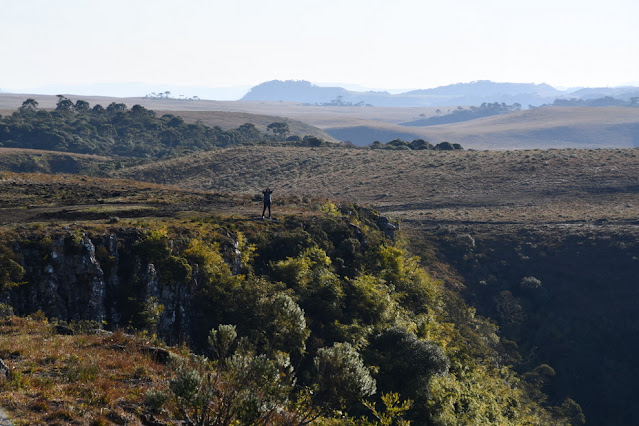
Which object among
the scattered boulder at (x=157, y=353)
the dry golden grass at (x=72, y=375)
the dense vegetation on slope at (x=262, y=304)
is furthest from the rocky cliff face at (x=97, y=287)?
the scattered boulder at (x=157, y=353)

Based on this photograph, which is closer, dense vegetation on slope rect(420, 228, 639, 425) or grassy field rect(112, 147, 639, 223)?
dense vegetation on slope rect(420, 228, 639, 425)

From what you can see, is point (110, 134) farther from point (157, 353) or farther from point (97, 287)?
point (157, 353)

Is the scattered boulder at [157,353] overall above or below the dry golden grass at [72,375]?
below

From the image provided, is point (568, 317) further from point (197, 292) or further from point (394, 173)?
point (394, 173)

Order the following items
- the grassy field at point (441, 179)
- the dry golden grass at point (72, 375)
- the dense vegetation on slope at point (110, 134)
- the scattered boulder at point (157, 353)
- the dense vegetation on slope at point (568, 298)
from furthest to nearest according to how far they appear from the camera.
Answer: the dense vegetation on slope at point (110, 134) < the grassy field at point (441, 179) < the dense vegetation on slope at point (568, 298) < the scattered boulder at point (157, 353) < the dry golden grass at point (72, 375)

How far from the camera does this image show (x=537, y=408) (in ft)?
108

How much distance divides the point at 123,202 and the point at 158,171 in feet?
180

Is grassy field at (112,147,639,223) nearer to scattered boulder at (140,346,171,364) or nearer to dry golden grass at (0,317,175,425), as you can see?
dry golden grass at (0,317,175,425)

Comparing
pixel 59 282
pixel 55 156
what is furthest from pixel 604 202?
pixel 55 156

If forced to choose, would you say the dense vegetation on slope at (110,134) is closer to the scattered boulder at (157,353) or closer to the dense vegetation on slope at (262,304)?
the dense vegetation on slope at (262,304)

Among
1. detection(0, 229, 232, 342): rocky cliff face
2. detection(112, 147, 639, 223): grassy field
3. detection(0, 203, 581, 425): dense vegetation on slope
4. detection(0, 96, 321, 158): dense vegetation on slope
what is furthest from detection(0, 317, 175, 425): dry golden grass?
detection(0, 96, 321, 158): dense vegetation on slope

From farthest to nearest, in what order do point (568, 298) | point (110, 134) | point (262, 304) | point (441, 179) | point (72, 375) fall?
point (110, 134), point (441, 179), point (568, 298), point (262, 304), point (72, 375)

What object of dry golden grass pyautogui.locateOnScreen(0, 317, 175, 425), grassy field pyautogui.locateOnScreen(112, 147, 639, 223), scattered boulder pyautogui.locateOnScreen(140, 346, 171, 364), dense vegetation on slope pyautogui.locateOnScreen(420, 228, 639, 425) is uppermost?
dry golden grass pyautogui.locateOnScreen(0, 317, 175, 425)

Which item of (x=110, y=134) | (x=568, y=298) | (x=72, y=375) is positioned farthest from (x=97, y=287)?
(x=110, y=134)
